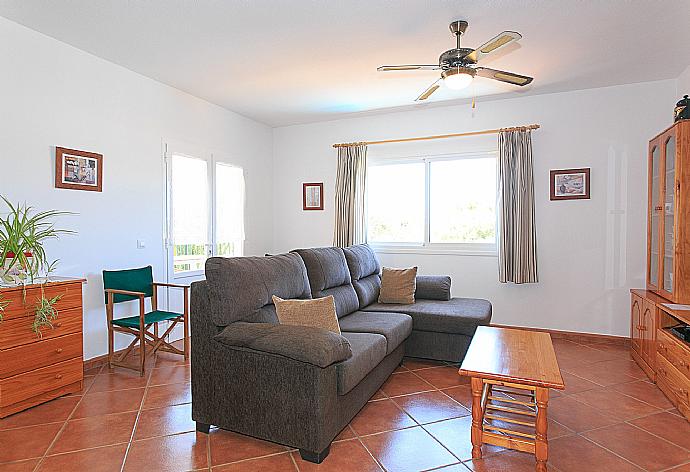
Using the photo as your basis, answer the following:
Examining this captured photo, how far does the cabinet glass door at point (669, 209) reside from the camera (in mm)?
3713

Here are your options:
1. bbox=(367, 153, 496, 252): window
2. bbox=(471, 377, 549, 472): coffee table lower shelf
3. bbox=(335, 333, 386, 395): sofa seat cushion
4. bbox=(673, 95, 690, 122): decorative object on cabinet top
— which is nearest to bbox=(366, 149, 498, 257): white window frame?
bbox=(367, 153, 496, 252): window

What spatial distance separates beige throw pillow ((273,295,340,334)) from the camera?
2.93m

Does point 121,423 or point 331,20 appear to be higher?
point 331,20

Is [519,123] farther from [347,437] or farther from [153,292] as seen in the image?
[153,292]

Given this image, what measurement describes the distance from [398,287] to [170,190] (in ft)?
8.83

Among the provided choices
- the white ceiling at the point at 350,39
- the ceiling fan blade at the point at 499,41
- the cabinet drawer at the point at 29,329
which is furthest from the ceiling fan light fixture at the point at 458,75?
the cabinet drawer at the point at 29,329

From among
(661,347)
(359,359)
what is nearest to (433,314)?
(359,359)

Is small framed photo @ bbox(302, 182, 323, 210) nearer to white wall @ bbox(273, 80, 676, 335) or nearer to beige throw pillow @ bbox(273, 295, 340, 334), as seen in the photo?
white wall @ bbox(273, 80, 676, 335)

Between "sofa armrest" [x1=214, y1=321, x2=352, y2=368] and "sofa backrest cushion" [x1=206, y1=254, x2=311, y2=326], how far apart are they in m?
0.12

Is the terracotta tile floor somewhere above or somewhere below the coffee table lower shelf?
below

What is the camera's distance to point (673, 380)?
3.21 m

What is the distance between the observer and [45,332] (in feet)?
10.5

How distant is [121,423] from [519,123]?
494 centimetres

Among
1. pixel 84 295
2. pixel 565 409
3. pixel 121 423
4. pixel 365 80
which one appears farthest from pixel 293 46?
pixel 565 409
